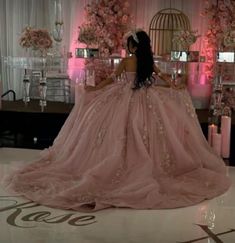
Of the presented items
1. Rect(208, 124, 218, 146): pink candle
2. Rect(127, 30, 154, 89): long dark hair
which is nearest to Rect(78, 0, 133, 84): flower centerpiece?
Rect(208, 124, 218, 146): pink candle

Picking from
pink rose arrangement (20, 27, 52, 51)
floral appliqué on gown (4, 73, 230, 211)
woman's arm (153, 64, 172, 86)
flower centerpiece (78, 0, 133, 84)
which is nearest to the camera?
floral appliqué on gown (4, 73, 230, 211)

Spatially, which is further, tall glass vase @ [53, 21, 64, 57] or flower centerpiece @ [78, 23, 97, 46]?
tall glass vase @ [53, 21, 64, 57]

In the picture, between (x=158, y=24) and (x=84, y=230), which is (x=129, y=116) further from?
Answer: (x=158, y=24)

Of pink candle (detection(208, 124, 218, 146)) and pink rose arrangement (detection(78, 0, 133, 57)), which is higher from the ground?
pink rose arrangement (detection(78, 0, 133, 57))

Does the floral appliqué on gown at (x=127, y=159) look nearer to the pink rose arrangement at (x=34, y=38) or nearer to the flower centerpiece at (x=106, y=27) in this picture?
the pink rose arrangement at (x=34, y=38)

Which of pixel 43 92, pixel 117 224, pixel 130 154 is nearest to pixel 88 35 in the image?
pixel 43 92

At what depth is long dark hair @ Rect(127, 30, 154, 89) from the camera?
4.42 metres

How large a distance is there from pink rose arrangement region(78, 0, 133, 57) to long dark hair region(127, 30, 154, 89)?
199 cm

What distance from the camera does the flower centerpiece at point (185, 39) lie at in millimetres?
6113

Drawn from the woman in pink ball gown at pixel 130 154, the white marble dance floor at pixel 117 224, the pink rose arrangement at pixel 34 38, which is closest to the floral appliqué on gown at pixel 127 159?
the woman in pink ball gown at pixel 130 154

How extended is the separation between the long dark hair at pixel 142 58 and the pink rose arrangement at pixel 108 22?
78.3 inches

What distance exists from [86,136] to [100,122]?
0.18 meters

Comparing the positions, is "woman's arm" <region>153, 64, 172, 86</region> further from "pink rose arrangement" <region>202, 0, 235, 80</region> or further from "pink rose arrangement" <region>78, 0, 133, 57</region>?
"pink rose arrangement" <region>78, 0, 133, 57</region>

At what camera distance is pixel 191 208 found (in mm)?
3586
